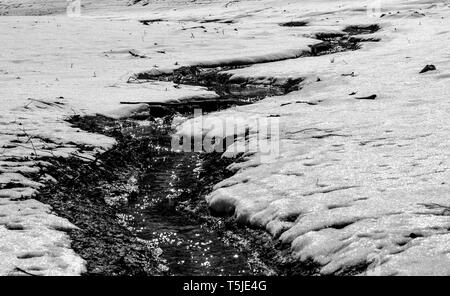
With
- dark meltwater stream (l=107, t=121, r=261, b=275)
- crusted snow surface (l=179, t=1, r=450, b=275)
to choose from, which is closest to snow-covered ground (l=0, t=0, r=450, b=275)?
crusted snow surface (l=179, t=1, r=450, b=275)

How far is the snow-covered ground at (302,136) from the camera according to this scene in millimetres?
5711

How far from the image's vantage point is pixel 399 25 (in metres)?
24.3

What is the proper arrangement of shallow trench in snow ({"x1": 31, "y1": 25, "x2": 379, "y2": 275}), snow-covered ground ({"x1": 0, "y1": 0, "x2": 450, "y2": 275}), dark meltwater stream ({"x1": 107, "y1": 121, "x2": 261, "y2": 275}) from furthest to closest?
dark meltwater stream ({"x1": 107, "y1": 121, "x2": 261, "y2": 275}), shallow trench in snow ({"x1": 31, "y1": 25, "x2": 379, "y2": 275}), snow-covered ground ({"x1": 0, "y1": 0, "x2": 450, "y2": 275})

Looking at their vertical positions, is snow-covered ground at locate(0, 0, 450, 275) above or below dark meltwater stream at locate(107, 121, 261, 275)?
above

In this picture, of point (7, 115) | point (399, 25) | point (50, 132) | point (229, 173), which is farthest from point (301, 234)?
point (399, 25)

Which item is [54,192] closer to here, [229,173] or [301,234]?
[229,173]

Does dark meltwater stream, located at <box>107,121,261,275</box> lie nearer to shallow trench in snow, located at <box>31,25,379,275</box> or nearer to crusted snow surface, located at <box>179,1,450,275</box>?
shallow trench in snow, located at <box>31,25,379,275</box>

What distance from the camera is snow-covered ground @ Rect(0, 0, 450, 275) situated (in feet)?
18.7

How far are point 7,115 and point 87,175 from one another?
325cm

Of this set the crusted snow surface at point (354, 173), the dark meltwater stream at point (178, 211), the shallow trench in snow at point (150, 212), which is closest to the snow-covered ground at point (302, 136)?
the crusted snow surface at point (354, 173)

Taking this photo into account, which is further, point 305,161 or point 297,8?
point 297,8

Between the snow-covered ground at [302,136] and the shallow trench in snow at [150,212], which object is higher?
the snow-covered ground at [302,136]

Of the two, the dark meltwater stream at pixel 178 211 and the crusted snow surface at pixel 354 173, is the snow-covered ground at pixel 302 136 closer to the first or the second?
the crusted snow surface at pixel 354 173

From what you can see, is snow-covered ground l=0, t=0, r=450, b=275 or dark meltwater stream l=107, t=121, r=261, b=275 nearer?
snow-covered ground l=0, t=0, r=450, b=275
